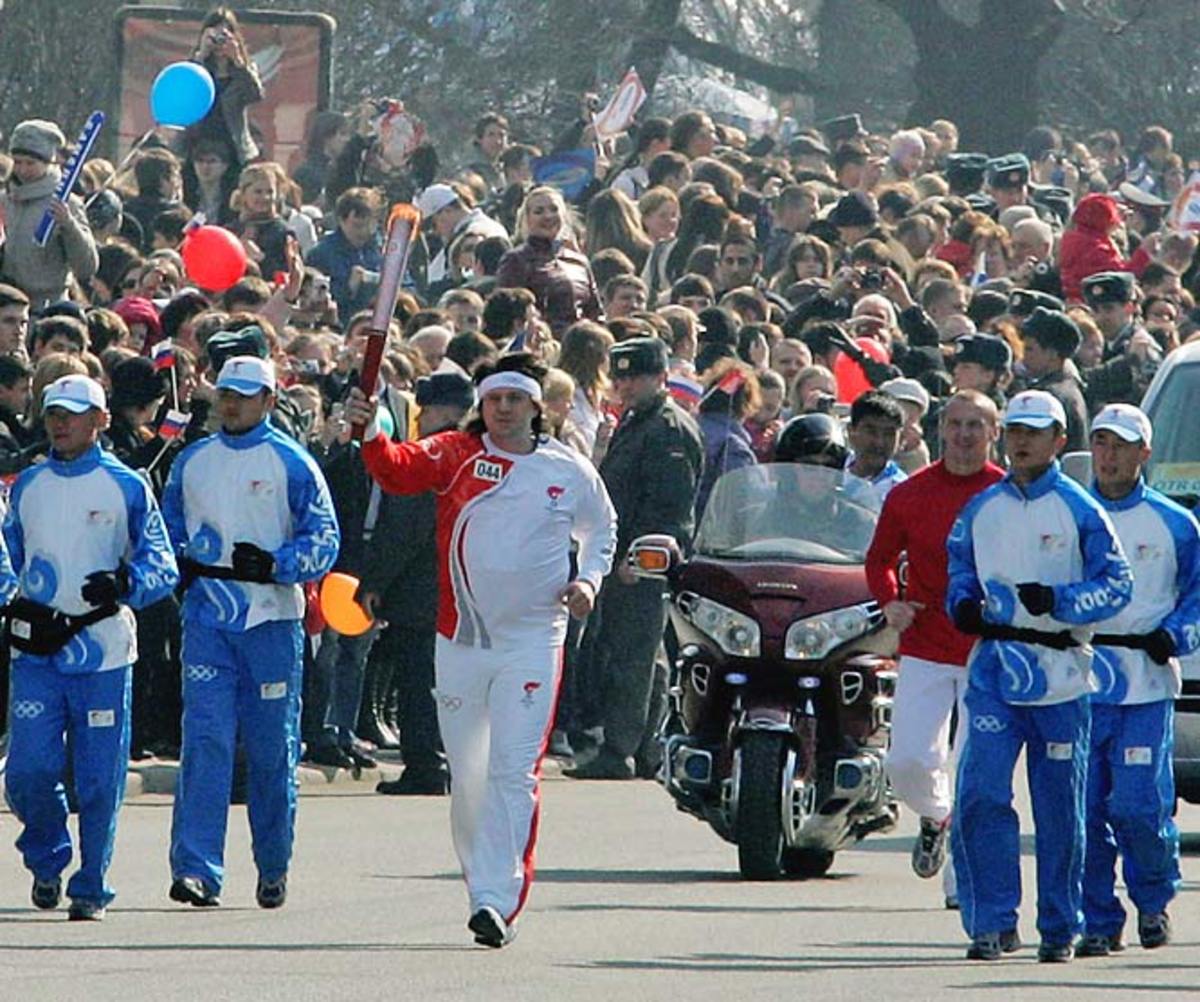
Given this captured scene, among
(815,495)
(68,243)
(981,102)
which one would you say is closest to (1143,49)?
(981,102)

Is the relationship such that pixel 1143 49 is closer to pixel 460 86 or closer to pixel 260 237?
pixel 460 86

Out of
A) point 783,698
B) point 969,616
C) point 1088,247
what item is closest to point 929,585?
point 783,698

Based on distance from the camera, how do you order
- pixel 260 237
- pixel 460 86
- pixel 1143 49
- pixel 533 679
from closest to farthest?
pixel 533 679, pixel 260 237, pixel 460 86, pixel 1143 49

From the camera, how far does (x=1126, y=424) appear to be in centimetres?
1380

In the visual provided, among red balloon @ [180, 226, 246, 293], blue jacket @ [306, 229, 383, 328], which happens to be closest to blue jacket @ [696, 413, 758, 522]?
red balloon @ [180, 226, 246, 293]

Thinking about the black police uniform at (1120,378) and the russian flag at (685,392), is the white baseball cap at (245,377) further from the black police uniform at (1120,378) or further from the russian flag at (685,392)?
the black police uniform at (1120,378)

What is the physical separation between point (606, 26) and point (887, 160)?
572 inches

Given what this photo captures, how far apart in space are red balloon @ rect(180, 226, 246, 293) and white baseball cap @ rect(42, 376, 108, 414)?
711 centimetres

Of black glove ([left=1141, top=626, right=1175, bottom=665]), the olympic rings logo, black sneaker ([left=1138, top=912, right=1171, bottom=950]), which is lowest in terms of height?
black sneaker ([left=1138, top=912, right=1171, bottom=950])

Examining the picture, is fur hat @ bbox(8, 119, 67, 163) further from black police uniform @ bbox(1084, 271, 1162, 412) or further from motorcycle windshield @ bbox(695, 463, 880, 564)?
black police uniform @ bbox(1084, 271, 1162, 412)

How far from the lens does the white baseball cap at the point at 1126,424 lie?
45.2 feet

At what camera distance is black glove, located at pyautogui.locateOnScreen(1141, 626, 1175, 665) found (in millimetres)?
13672

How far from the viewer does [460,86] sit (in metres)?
43.4

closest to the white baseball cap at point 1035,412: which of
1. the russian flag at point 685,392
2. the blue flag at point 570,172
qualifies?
the russian flag at point 685,392
